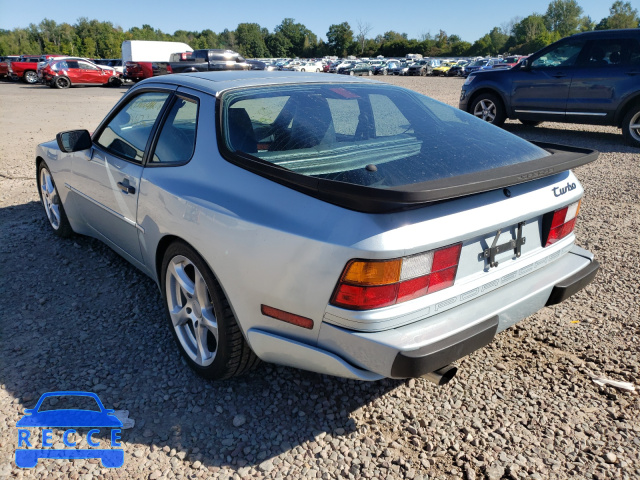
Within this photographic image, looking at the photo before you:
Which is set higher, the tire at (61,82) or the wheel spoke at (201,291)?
the tire at (61,82)

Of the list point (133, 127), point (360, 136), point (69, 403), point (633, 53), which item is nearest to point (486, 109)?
point (633, 53)

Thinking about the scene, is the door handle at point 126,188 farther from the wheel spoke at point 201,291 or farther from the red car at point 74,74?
the red car at point 74,74

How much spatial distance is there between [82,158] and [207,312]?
183 centimetres

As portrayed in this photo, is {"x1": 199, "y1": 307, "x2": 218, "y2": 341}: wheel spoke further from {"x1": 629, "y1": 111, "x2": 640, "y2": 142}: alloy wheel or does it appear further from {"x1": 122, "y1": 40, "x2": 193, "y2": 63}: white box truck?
{"x1": 122, "y1": 40, "x2": 193, "y2": 63}: white box truck

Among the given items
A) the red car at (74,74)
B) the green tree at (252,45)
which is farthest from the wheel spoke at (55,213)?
the green tree at (252,45)

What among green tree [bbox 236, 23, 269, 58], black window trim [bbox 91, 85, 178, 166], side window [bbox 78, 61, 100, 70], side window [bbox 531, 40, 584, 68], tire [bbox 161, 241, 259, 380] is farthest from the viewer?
green tree [bbox 236, 23, 269, 58]

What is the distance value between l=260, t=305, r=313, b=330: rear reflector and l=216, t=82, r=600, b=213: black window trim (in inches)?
19.5

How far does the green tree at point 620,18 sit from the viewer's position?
90750 millimetres

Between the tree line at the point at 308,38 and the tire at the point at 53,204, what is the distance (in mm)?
80932

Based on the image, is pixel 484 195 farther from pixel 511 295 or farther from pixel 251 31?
pixel 251 31

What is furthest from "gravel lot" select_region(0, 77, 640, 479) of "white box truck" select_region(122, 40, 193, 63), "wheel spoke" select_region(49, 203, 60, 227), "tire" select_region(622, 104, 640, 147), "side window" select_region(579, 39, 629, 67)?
"white box truck" select_region(122, 40, 193, 63)

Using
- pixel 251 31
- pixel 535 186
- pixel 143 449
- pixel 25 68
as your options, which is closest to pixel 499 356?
pixel 535 186

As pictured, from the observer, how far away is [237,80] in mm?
2867

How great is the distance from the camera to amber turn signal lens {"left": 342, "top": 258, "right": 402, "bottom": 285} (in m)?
1.88
